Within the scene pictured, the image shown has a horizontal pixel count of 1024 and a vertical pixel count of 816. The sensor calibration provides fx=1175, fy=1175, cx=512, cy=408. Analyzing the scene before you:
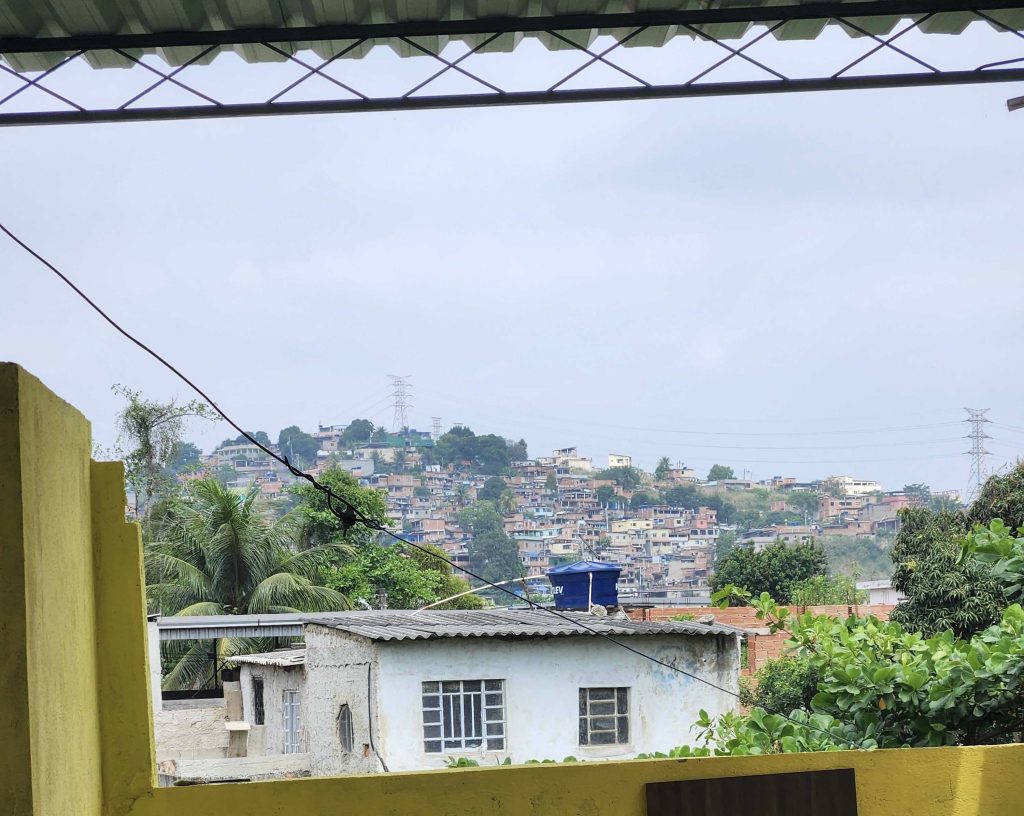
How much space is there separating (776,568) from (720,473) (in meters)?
53.5

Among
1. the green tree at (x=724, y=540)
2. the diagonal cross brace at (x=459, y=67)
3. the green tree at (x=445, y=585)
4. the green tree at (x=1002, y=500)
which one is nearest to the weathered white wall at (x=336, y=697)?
the diagonal cross brace at (x=459, y=67)

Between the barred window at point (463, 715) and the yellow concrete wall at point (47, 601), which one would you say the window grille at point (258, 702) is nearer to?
the barred window at point (463, 715)

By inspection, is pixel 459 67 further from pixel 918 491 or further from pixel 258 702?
pixel 918 491

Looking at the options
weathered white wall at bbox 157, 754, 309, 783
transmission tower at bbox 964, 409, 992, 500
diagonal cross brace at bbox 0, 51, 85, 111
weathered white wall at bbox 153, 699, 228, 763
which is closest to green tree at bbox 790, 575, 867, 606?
weathered white wall at bbox 153, 699, 228, 763

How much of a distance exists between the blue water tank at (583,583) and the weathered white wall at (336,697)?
32.5 ft

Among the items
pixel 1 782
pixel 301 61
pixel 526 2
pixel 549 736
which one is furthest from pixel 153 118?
pixel 549 736

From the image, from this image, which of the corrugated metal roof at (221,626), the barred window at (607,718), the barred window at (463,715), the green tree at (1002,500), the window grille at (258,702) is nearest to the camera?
the barred window at (463,715)

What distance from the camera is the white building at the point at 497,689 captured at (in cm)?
1430

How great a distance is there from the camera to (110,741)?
332cm

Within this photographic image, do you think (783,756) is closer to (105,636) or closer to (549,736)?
(105,636)

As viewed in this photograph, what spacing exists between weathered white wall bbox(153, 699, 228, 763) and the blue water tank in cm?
815

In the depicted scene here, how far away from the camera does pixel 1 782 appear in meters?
2.49

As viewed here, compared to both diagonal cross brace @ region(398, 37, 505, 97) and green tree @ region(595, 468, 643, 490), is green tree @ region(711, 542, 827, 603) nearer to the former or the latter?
diagonal cross brace @ region(398, 37, 505, 97)

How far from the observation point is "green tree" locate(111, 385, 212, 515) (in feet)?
109
